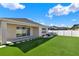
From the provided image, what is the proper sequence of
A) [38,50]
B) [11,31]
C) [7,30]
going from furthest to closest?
1. [11,31]
2. [7,30]
3. [38,50]

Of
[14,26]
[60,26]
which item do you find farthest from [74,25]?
[14,26]

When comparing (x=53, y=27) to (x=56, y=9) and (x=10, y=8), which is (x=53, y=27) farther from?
(x=10, y=8)

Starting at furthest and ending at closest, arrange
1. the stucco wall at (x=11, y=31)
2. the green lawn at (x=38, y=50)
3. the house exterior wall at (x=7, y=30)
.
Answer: the stucco wall at (x=11, y=31) < the house exterior wall at (x=7, y=30) < the green lawn at (x=38, y=50)

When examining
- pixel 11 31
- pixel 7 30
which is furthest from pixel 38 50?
pixel 11 31

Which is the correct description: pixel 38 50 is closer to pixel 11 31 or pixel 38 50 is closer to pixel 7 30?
pixel 7 30

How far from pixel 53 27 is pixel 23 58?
1873 inches

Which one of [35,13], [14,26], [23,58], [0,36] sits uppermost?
[35,13]

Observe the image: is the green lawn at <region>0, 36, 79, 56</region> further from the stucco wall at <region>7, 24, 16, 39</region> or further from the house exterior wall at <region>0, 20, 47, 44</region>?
the stucco wall at <region>7, 24, 16, 39</region>

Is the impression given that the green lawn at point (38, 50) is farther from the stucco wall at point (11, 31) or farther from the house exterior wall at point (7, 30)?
the stucco wall at point (11, 31)

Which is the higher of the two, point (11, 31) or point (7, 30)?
point (7, 30)

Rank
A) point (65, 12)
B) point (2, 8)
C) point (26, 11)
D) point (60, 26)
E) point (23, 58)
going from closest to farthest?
point (23, 58) → point (2, 8) → point (26, 11) → point (65, 12) → point (60, 26)

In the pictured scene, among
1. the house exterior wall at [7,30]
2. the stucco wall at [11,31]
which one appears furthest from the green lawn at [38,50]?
the stucco wall at [11,31]

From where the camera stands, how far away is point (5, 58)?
29.1 ft

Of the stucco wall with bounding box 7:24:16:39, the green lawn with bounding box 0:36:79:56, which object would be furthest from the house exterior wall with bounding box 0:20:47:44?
the green lawn with bounding box 0:36:79:56
